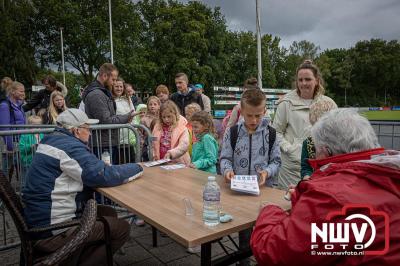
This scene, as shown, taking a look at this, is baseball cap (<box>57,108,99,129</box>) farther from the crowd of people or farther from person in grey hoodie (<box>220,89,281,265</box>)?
person in grey hoodie (<box>220,89,281,265</box>)

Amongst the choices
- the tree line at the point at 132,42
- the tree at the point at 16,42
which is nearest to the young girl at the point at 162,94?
the tree line at the point at 132,42

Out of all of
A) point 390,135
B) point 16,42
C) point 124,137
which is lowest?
point 390,135

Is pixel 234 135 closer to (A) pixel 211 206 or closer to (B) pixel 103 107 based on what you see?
(A) pixel 211 206

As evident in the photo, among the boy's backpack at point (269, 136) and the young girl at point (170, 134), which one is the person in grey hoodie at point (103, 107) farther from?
the boy's backpack at point (269, 136)

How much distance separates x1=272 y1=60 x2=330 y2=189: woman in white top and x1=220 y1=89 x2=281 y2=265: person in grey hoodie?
17.8 inches

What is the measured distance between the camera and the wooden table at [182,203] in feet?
5.87

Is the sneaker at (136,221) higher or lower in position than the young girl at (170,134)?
lower

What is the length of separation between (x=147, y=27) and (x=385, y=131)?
1231 inches

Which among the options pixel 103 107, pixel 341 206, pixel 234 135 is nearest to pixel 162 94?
pixel 103 107

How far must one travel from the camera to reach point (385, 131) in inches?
303

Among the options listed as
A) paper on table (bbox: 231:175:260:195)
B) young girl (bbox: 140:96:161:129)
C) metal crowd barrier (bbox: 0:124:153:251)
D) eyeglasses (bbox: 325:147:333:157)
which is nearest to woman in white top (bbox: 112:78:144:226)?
metal crowd barrier (bbox: 0:124:153:251)

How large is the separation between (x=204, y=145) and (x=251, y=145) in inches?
43.4

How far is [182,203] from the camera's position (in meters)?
2.29

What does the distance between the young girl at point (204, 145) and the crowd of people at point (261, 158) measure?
0.04 feet
